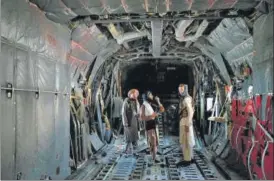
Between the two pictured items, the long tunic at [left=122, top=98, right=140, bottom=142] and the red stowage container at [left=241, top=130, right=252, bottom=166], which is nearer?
the red stowage container at [left=241, top=130, right=252, bottom=166]

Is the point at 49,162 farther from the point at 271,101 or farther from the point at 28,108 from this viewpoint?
the point at 271,101

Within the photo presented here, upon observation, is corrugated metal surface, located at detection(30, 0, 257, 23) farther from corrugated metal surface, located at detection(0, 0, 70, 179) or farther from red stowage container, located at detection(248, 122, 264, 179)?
red stowage container, located at detection(248, 122, 264, 179)

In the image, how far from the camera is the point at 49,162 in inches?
198

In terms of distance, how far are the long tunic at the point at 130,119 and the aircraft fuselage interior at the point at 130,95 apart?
1.1 inches

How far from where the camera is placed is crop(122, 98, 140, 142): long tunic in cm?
842

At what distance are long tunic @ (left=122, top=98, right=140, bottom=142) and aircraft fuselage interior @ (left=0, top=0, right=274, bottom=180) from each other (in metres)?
0.03

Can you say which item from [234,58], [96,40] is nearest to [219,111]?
[234,58]

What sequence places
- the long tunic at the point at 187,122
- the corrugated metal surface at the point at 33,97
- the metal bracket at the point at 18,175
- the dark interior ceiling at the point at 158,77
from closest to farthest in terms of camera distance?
the corrugated metal surface at the point at 33,97 → the metal bracket at the point at 18,175 → the long tunic at the point at 187,122 → the dark interior ceiling at the point at 158,77

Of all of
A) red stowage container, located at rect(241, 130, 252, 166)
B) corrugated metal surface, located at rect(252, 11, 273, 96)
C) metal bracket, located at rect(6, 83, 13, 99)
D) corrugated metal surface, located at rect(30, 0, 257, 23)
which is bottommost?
red stowage container, located at rect(241, 130, 252, 166)

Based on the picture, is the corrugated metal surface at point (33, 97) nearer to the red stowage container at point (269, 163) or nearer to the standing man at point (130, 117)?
the standing man at point (130, 117)

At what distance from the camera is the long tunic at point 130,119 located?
842 centimetres

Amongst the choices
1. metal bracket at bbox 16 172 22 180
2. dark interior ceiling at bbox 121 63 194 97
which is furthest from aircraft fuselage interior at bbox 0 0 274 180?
dark interior ceiling at bbox 121 63 194 97

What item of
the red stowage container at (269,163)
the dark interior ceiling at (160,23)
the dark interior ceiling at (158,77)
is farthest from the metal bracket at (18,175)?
the dark interior ceiling at (158,77)

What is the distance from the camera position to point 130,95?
8.61 m
